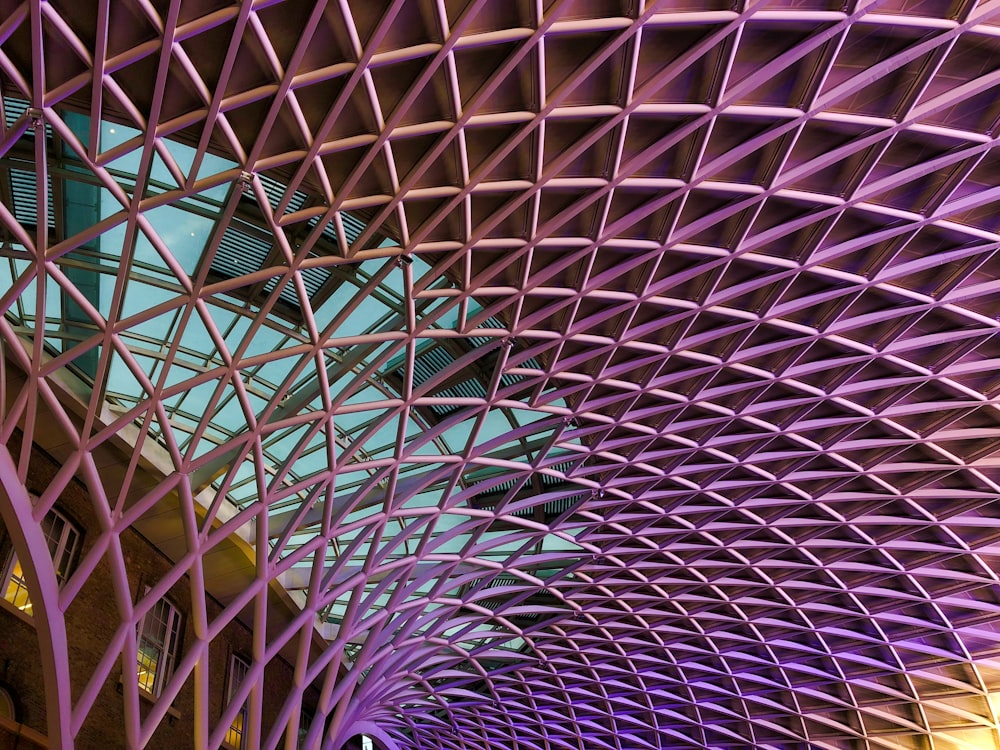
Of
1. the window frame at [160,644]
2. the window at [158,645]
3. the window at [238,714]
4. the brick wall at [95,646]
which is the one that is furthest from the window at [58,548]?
the window at [238,714]

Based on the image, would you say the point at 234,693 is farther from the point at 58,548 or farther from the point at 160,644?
the point at 58,548

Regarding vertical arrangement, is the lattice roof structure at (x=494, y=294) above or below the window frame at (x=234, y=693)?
above

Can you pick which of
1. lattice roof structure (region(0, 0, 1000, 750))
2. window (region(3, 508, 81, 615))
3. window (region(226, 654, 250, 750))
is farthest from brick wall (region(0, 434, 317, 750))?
lattice roof structure (region(0, 0, 1000, 750))

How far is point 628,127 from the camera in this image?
69.4ft

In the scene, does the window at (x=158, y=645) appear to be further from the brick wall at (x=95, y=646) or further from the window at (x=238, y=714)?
the window at (x=238, y=714)

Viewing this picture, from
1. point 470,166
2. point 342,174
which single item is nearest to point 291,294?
point 342,174

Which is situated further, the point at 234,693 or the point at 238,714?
the point at 238,714

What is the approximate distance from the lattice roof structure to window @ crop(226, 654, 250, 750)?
225 centimetres

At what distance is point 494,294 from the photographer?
974 inches

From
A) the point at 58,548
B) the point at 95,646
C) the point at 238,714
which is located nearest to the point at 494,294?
the point at 58,548

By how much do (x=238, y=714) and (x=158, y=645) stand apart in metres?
7.78

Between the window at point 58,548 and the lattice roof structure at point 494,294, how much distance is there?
6.46 ft

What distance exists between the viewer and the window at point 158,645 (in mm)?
29844

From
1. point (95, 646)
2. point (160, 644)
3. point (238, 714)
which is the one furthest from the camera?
point (238, 714)
